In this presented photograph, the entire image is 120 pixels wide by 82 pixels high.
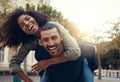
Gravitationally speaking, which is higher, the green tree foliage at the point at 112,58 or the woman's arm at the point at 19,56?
the woman's arm at the point at 19,56

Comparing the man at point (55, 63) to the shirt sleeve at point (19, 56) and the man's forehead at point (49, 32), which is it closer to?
the man's forehead at point (49, 32)

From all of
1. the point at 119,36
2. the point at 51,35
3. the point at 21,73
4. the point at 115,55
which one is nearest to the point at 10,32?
the point at 21,73

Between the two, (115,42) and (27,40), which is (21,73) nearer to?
(27,40)

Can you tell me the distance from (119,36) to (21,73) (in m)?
24.7

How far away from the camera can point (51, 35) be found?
2982 millimetres

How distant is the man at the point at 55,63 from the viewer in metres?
2.99

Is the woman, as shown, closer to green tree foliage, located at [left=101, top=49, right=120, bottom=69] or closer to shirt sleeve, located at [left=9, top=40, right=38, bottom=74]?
shirt sleeve, located at [left=9, top=40, right=38, bottom=74]

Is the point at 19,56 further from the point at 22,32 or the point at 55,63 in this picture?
the point at 55,63

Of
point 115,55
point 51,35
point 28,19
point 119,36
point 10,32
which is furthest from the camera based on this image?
point 115,55

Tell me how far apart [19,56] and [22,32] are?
28cm

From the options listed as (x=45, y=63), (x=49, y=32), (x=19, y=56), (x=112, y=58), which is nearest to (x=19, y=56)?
(x=19, y=56)

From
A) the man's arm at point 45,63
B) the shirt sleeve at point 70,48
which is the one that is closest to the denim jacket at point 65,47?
the shirt sleeve at point 70,48

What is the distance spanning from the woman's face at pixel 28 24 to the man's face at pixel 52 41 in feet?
0.95

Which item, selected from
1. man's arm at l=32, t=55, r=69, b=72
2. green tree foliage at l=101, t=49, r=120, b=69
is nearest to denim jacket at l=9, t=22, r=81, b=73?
man's arm at l=32, t=55, r=69, b=72
